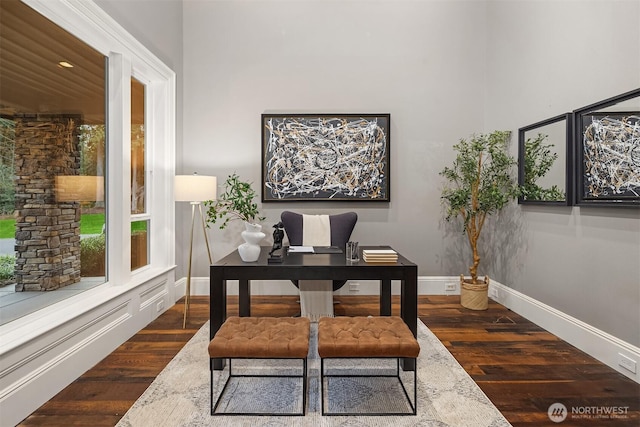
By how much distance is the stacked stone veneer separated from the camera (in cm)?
212

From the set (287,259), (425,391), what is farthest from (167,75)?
(425,391)

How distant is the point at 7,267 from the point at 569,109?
4113 mm

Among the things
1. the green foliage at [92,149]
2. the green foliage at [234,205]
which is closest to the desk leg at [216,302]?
the green foliage at [92,149]

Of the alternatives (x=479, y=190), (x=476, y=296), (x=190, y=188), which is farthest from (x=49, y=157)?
(x=476, y=296)

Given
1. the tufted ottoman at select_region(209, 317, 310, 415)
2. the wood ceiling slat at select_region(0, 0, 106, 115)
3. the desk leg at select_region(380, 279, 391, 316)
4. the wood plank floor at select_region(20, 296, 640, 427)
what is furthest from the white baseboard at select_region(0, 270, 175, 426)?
the desk leg at select_region(380, 279, 391, 316)

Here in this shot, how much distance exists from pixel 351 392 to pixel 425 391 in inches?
17.9

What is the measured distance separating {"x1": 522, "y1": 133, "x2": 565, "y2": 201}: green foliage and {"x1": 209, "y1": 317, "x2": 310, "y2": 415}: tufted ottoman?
2478 mm

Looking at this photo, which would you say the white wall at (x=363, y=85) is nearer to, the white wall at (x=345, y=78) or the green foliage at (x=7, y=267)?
the white wall at (x=345, y=78)

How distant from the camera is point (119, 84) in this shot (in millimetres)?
2926

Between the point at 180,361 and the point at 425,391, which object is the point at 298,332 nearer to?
the point at 425,391

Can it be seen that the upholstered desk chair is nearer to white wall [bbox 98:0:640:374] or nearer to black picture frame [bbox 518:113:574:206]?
white wall [bbox 98:0:640:374]

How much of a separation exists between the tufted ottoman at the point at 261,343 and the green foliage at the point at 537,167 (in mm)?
2478

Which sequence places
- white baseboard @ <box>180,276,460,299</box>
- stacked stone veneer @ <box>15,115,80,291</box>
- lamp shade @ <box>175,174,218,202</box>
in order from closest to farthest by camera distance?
1. stacked stone veneer @ <box>15,115,80,291</box>
2. lamp shade @ <box>175,174,218,202</box>
3. white baseboard @ <box>180,276,460,299</box>

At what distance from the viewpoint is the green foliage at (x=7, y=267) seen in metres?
2.02
